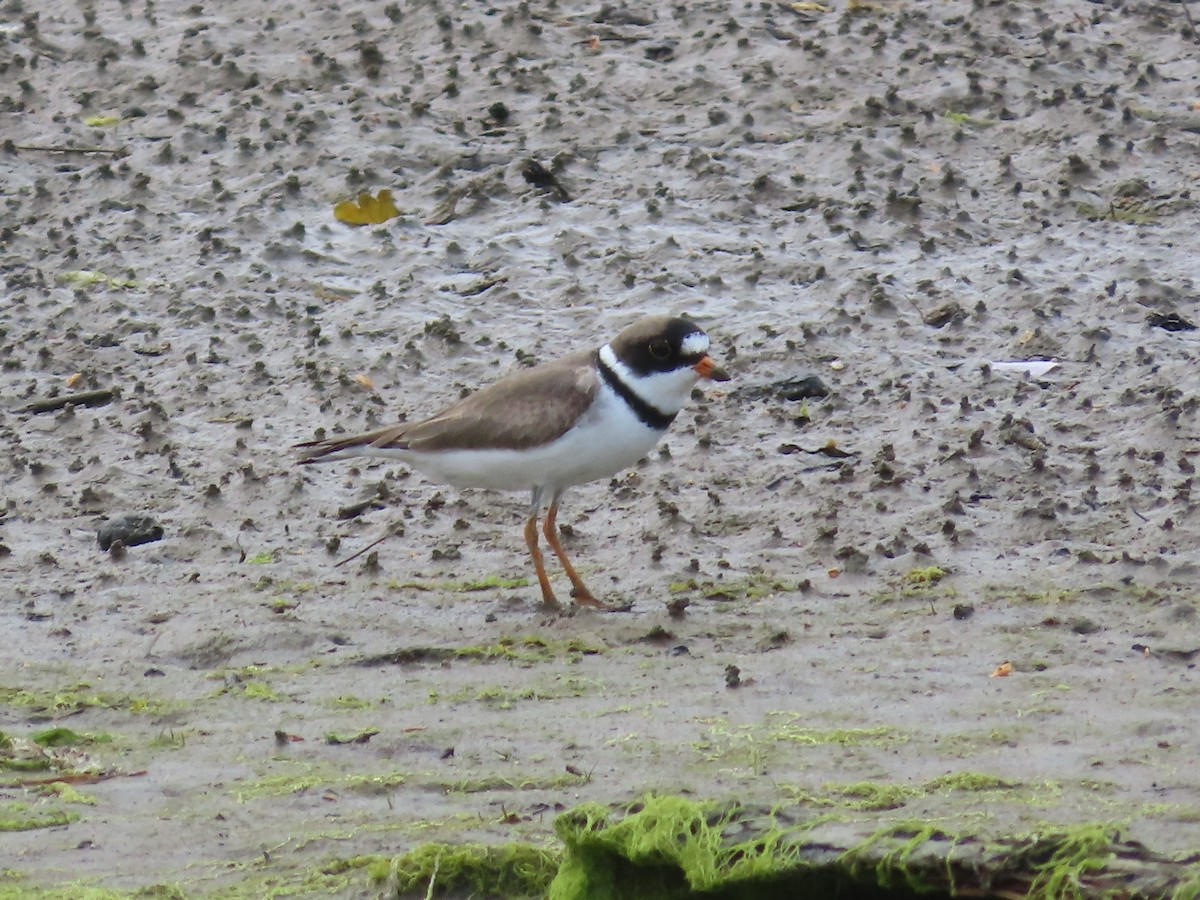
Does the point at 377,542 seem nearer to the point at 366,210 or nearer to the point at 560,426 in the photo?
the point at 560,426

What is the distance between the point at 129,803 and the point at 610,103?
740 centimetres

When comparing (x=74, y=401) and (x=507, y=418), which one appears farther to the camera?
(x=74, y=401)

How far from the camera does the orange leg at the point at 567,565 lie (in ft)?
23.2

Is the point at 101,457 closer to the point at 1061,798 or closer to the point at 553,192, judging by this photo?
the point at 553,192

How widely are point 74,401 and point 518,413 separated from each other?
2.82 m

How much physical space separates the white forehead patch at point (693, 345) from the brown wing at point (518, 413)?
1.20 feet

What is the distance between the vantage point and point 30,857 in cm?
464

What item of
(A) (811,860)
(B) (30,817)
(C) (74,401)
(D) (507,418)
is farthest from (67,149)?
(A) (811,860)

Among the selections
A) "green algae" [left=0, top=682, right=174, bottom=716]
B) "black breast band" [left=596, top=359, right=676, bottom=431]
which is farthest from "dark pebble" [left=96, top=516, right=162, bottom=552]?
"black breast band" [left=596, top=359, right=676, bottom=431]

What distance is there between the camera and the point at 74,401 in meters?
8.92

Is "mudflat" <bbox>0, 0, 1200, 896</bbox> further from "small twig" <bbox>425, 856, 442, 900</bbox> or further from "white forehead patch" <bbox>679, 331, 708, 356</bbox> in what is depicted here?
"white forehead patch" <bbox>679, 331, 708, 356</bbox>

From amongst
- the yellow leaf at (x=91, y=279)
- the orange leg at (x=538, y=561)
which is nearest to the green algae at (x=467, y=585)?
the orange leg at (x=538, y=561)

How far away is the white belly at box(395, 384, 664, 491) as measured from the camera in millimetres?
7105

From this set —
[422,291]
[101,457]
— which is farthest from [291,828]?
[422,291]
